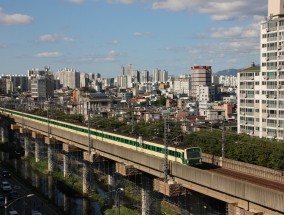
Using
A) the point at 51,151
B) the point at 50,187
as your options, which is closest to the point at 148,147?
the point at 50,187

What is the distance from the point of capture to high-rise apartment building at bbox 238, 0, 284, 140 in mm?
67125

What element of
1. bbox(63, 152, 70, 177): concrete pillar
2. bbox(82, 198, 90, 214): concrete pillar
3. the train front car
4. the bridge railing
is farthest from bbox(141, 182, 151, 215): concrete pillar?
bbox(63, 152, 70, 177): concrete pillar

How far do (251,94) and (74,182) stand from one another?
32046mm

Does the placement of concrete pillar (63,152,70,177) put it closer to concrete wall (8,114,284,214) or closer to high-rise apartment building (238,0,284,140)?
concrete wall (8,114,284,214)

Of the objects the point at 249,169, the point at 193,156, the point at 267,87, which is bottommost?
the point at 249,169

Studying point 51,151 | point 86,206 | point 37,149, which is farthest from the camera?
point 37,149

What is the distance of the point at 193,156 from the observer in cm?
3481

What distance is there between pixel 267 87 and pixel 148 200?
1407 inches

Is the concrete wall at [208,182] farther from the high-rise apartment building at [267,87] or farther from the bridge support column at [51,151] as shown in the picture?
the high-rise apartment building at [267,87]

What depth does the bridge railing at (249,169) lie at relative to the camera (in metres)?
34.9

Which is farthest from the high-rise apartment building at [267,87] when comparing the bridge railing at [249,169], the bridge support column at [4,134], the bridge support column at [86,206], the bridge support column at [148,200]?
the bridge support column at [4,134]

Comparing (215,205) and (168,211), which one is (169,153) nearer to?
(215,205)

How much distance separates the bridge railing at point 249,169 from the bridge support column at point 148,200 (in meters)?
5.78

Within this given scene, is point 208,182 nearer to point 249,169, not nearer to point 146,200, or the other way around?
point 249,169
